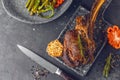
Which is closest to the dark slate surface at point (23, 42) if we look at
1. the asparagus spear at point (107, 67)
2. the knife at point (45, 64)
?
the knife at point (45, 64)

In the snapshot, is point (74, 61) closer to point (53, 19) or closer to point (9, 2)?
point (53, 19)

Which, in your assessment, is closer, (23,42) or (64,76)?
(64,76)

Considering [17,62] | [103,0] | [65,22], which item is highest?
[103,0]

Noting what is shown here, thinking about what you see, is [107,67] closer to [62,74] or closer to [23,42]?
[62,74]

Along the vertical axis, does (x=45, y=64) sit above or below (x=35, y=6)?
below

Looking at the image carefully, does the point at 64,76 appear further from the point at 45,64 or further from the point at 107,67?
the point at 107,67

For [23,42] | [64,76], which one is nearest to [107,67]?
[64,76]

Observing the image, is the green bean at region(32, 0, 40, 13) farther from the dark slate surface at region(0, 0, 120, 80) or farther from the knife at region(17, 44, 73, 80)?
the knife at region(17, 44, 73, 80)

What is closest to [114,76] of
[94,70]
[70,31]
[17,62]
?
[94,70]

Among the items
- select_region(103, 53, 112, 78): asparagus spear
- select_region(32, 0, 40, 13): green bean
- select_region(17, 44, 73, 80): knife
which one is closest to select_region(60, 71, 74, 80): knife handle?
select_region(17, 44, 73, 80): knife

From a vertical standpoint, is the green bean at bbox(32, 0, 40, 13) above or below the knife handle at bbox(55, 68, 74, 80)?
above

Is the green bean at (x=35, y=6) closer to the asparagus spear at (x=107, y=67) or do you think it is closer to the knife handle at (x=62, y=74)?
the knife handle at (x=62, y=74)
